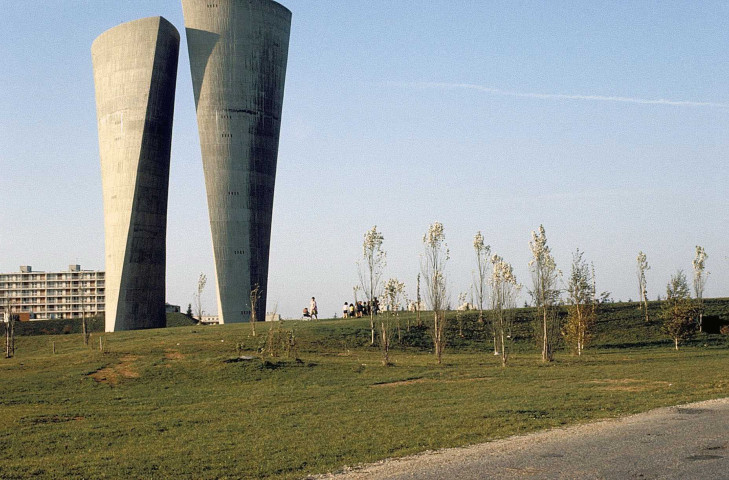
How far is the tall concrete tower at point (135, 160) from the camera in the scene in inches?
3002

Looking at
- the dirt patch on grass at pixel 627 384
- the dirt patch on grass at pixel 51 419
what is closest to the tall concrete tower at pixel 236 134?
the dirt patch on grass at pixel 627 384

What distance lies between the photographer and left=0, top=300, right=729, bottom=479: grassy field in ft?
51.4

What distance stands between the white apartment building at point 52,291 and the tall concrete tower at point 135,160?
99.0 metres

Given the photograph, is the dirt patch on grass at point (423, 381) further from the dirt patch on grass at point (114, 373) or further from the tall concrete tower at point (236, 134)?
the tall concrete tower at point (236, 134)

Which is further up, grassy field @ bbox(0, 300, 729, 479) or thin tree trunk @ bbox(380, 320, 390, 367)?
thin tree trunk @ bbox(380, 320, 390, 367)

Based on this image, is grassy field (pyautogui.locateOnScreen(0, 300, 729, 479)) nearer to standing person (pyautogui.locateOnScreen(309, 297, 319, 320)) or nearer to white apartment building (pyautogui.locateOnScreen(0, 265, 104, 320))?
standing person (pyautogui.locateOnScreen(309, 297, 319, 320))

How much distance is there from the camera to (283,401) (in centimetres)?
2584

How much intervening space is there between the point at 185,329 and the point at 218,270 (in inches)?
790

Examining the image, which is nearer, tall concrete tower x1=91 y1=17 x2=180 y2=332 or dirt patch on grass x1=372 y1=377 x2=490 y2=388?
dirt patch on grass x1=372 y1=377 x2=490 y2=388

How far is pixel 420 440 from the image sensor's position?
16531mm

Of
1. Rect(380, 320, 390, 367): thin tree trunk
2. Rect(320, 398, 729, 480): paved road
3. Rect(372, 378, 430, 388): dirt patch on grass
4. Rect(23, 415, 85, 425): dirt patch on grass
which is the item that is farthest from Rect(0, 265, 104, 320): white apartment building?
Rect(320, 398, 729, 480): paved road

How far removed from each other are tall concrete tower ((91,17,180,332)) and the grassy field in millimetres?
27519

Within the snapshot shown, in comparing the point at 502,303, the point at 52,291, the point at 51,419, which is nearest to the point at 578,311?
the point at 502,303

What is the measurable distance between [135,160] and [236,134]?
1088cm
